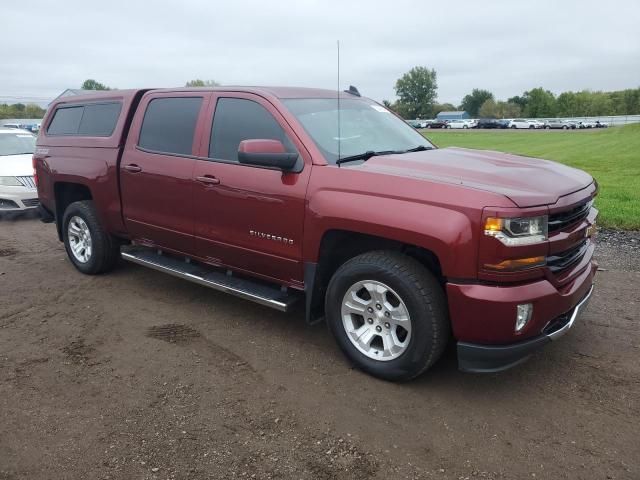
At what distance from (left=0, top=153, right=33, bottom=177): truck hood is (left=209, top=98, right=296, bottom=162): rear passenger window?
646 cm

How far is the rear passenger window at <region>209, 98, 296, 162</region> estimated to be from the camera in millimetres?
4281

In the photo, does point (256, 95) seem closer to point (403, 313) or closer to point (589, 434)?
point (403, 313)

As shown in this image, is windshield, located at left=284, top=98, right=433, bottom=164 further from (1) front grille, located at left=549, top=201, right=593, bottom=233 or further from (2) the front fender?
(1) front grille, located at left=549, top=201, right=593, bottom=233

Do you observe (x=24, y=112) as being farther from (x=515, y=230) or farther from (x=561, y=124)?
(x=515, y=230)

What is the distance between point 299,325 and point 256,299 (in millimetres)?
661

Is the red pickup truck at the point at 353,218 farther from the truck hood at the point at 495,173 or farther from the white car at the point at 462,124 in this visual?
the white car at the point at 462,124

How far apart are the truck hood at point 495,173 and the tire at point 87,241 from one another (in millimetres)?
3347

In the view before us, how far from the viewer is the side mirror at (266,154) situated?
3.84m

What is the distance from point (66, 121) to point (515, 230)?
5.27 metres

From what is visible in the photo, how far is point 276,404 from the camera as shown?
11.4ft

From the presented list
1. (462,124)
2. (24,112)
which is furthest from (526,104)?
(24,112)

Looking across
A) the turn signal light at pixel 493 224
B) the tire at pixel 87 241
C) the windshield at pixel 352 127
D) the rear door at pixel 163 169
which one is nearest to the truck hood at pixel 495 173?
the turn signal light at pixel 493 224

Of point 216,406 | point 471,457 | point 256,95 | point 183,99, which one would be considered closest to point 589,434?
point 471,457

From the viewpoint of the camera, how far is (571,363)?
12.9 ft
